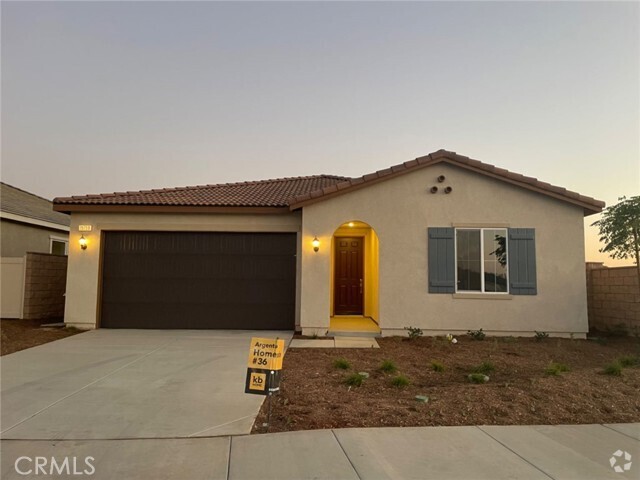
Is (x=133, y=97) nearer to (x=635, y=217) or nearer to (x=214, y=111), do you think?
(x=214, y=111)

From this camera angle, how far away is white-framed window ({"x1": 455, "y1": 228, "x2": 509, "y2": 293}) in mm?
9477

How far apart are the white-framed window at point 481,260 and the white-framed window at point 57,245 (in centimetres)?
1677

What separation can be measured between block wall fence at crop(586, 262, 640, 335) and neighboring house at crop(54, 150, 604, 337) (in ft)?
4.37

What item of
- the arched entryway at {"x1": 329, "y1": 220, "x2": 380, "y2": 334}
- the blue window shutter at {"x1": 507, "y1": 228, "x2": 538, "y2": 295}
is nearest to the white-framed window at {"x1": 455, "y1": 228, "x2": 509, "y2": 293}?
the blue window shutter at {"x1": 507, "y1": 228, "x2": 538, "y2": 295}

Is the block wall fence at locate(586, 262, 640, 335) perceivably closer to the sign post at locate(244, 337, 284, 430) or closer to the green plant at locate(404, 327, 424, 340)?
the green plant at locate(404, 327, 424, 340)

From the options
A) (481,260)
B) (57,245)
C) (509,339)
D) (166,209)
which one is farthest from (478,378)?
(57,245)

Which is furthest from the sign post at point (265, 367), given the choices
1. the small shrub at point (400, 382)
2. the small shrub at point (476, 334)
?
the small shrub at point (476, 334)

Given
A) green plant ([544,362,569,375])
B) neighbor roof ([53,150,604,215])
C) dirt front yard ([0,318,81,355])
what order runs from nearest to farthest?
green plant ([544,362,569,375]) → dirt front yard ([0,318,81,355]) → neighbor roof ([53,150,604,215])

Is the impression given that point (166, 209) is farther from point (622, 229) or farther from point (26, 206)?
point (622, 229)

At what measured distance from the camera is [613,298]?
1014 centimetres

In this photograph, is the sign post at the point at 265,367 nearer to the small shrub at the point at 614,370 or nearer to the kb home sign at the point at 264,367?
the kb home sign at the point at 264,367

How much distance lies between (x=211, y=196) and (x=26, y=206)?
35.0ft

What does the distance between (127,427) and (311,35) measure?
466 inches

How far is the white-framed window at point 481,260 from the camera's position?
948 centimetres
